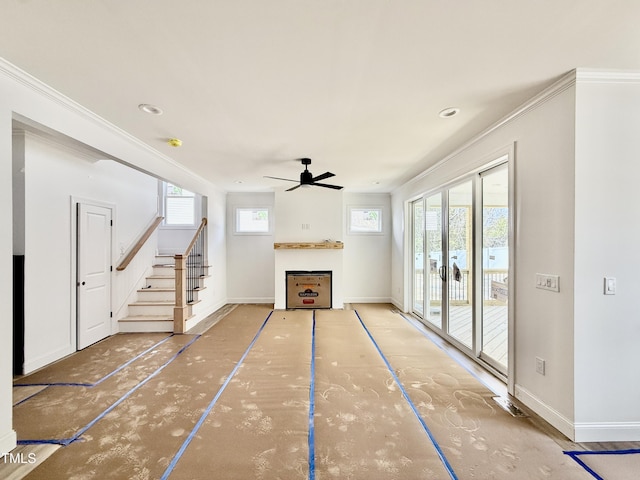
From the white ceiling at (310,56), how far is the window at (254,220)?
3.85m

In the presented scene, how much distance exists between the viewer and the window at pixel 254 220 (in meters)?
6.80

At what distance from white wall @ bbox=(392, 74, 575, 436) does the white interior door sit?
5.08 meters

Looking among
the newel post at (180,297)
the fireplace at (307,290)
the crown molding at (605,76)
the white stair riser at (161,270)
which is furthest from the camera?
the fireplace at (307,290)

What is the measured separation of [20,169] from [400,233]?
5.88 meters

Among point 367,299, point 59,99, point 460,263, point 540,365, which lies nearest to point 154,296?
point 59,99

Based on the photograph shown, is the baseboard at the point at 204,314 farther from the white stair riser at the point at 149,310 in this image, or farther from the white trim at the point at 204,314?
the white stair riser at the point at 149,310

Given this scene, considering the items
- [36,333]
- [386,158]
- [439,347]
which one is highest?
[386,158]

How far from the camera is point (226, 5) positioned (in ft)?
4.63

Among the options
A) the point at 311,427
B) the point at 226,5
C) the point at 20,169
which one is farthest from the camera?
the point at 20,169

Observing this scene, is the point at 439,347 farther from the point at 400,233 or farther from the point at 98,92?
the point at 98,92

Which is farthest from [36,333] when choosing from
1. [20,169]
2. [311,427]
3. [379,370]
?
[379,370]

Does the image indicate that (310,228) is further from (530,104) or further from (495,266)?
(530,104)

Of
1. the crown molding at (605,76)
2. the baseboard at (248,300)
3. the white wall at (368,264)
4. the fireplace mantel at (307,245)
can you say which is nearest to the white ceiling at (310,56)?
the crown molding at (605,76)

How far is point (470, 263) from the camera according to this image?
11.8ft
